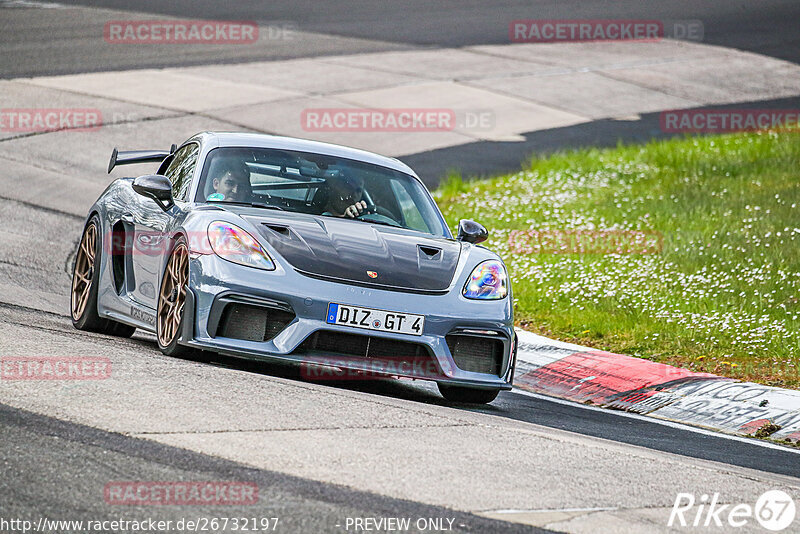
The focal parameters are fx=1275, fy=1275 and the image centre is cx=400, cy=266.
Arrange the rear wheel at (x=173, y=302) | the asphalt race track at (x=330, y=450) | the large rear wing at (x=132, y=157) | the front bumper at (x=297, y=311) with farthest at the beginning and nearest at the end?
the large rear wing at (x=132, y=157) → the rear wheel at (x=173, y=302) → the front bumper at (x=297, y=311) → the asphalt race track at (x=330, y=450)

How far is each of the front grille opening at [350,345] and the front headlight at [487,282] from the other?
0.62 meters

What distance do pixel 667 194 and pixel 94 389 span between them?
10509 millimetres

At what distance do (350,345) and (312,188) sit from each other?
59.5 inches

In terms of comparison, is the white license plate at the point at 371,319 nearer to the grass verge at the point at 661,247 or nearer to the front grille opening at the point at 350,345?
the front grille opening at the point at 350,345

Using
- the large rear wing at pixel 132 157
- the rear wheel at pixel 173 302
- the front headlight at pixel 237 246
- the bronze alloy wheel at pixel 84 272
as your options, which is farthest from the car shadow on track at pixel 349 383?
the large rear wing at pixel 132 157

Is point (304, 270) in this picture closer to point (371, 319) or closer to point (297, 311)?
point (297, 311)

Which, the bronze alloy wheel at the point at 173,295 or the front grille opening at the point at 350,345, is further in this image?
the bronze alloy wheel at the point at 173,295

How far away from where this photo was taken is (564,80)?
79.4 feet

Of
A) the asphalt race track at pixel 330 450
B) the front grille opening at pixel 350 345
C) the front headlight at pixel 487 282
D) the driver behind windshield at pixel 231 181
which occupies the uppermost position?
the driver behind windshield at pixel 231 181

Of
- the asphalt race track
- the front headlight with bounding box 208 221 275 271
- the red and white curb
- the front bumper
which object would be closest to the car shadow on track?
the asphalt race track

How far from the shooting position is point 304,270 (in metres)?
6.87

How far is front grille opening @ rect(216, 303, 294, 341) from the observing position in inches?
268

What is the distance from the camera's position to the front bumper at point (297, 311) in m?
6.75

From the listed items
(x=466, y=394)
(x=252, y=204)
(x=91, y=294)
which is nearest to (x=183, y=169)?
(x=252, y=204)
